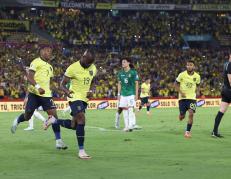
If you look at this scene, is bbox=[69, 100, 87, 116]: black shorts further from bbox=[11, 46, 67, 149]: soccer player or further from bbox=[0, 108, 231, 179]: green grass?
bbox=[11, 46, 67, 149]: soccer player

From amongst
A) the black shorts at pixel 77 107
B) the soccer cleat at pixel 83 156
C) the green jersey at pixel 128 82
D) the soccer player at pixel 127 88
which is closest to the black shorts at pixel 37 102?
the black shorts at pixel 77 107

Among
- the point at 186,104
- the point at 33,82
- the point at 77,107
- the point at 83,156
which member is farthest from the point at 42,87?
the point at 186,104

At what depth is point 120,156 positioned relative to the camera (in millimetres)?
11875

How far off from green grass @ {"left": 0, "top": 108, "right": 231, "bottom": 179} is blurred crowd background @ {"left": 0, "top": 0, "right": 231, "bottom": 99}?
23.0m

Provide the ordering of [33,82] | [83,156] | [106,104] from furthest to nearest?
[106,104], [33,82], [83,156]

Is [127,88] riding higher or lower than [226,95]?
higher

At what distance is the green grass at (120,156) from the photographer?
9.64m

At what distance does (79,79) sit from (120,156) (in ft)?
6.16

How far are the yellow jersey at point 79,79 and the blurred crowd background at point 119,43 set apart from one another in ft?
85.8

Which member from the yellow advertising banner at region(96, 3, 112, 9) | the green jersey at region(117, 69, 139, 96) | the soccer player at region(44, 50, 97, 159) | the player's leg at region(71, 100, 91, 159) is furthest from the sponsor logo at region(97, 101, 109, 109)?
the player's leg at region(71, 100, 91, 159)

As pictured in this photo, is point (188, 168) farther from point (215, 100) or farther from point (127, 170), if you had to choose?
point (215, 100)

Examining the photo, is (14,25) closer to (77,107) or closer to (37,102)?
(37,102)

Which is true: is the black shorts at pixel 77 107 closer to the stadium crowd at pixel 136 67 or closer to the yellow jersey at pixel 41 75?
the yellow jersey at pixel 41 75

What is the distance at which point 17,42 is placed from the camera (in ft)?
155
